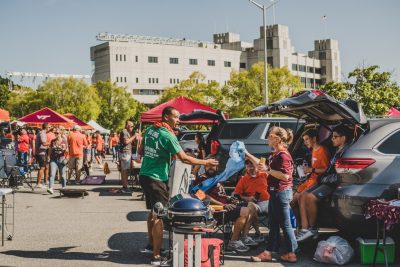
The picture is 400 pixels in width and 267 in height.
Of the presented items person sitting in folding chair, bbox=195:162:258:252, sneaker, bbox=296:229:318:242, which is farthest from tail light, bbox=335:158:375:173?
person sitting in folding chair, bbox=195:162:258:252

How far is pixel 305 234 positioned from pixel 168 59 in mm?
100189

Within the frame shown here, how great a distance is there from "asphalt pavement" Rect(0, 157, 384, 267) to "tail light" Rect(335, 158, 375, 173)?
47.2 inches

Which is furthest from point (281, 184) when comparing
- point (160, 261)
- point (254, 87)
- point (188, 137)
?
point (254, 87)

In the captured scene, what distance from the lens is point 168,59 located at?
10606 cm

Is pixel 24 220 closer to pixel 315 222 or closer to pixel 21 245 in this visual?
pixel 21 245

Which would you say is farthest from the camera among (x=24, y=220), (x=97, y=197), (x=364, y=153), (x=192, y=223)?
(x=97, y=197)

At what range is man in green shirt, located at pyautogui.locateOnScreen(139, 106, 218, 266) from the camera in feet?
23.0

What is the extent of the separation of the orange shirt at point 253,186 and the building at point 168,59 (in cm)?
9207

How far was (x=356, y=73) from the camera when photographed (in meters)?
32.3

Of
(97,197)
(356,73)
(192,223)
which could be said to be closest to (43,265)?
(192,223)

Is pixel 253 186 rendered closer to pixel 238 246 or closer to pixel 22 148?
pixel 238 246

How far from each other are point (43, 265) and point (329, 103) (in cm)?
425

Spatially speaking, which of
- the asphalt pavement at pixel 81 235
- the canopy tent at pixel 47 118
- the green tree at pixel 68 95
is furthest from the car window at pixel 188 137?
the green tree at pixel 68 95

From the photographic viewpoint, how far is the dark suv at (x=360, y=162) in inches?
266
